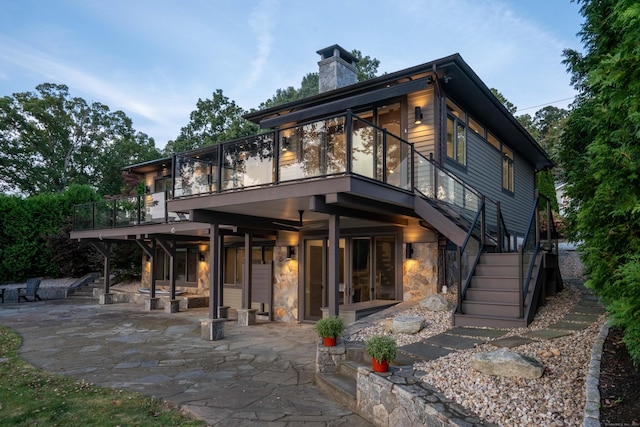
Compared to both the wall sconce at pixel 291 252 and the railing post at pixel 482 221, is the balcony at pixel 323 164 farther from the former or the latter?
the wall sconce at pixel 291 252

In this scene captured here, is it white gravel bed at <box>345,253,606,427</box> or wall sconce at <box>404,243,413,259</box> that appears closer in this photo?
white gravel bed at <box>345,253,606,427</box>

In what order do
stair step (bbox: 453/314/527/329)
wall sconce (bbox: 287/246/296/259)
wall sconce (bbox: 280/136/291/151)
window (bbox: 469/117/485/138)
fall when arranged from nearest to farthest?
stair step (bbox: 453/314/527/329)
wall sconce (bbox: 280/136/291/151)
window (bbox: 469/117/485/138)
wall sconce (bbox: 287/246/296/259)

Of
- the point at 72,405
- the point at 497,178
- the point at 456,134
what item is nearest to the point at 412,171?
the point at 456,134

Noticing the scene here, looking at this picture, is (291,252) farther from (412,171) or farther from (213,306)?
(412,171)

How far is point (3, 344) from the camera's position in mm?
7719

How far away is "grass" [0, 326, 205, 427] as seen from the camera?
3.98m

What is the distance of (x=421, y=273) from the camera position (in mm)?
8703

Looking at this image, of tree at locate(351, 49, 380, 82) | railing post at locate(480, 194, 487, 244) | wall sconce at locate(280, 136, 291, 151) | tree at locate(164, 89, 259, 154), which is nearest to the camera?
wall sconce at locate(280, 136, 291, 151)

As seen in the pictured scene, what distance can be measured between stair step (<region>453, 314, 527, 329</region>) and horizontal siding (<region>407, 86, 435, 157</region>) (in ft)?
12.7

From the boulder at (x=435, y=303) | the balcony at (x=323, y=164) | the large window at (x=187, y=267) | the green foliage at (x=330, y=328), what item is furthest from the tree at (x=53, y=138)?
the boulder at (x=435, y=303)

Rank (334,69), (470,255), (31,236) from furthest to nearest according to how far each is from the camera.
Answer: (31,236) < (334,69) < (470,255)

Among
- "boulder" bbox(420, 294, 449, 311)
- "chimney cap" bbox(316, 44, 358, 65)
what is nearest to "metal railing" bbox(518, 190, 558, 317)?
"boulder" bbox(420, 294, 449, 311)

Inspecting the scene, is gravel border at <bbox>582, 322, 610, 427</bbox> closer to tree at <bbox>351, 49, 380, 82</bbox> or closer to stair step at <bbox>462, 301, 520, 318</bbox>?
stair step at <bbox>462, 301, 520, 318</bbox>

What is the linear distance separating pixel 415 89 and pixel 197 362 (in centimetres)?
651
